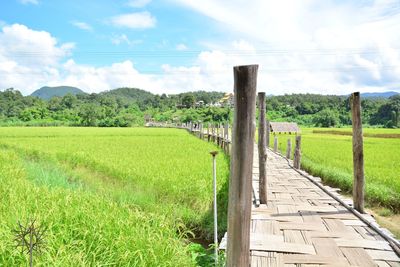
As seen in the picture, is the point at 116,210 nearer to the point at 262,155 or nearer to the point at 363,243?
the point at 262,155

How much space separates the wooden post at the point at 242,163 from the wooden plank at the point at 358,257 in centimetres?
160

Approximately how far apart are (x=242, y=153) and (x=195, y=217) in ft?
13.6

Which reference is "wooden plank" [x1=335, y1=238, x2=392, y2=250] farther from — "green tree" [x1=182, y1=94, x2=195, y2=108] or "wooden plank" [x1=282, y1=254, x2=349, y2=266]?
"green tree" [x1=182, y1=94, x2=195, y2=108]

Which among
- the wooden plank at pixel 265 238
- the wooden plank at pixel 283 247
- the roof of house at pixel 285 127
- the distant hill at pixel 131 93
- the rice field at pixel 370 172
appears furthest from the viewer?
the distant hill at pixel 131 93

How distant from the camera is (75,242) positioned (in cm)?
379

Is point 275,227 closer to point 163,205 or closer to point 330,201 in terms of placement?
point 330,201

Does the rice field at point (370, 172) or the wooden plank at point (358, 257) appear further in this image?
the rice field at point (370, 172)

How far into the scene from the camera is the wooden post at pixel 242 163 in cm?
253

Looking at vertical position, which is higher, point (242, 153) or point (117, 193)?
point (242, 153)

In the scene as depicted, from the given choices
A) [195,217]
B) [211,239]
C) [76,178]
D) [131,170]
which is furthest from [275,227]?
[76,178]

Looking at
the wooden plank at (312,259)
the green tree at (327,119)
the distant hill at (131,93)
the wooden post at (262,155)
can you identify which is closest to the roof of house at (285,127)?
the green tree at (327,119)

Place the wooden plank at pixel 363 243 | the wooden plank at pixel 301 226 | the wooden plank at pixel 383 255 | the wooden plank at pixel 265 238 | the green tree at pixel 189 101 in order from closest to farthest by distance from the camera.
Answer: the wooden plank at pixel 383 255
the wooden plank at pixel 363 243
the wooden plank at pixel 265 238
the wooden plank at pixel 301 226
the green tree at pixel 189 101

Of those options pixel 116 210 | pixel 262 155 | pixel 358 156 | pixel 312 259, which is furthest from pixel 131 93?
pixel 312 259

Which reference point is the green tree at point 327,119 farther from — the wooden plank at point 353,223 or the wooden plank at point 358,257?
the wooden plank at point 358,257
